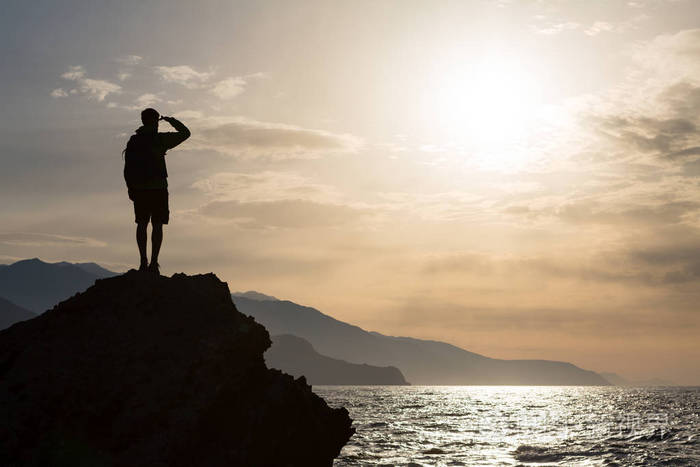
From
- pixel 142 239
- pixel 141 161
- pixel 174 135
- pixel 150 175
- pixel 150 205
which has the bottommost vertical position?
pixel 142 239

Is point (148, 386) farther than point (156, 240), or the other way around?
point (156, 240)

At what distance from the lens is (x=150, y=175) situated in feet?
39.8

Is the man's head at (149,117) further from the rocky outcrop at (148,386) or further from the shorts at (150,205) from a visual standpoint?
the rocky outcrop at (148,386)

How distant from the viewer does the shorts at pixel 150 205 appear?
1221 cm

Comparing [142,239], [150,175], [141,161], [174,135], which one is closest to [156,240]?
[142,239]

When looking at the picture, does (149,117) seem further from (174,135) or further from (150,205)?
(150,205)

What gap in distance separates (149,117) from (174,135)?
23.8 inches

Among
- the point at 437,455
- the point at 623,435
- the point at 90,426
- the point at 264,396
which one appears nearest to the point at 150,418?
the point at 90,426

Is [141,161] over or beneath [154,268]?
over

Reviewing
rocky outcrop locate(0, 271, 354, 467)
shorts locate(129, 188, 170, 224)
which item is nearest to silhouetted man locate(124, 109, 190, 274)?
shorts locate(129, 188, 170, 224)

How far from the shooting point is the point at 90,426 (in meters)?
8.98

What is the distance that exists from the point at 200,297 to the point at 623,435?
4178 centimetres

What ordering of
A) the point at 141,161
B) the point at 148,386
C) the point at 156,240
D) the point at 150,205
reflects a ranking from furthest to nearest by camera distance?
1. the point at 156,240
2. the point at 150,205
3. the point at 141,161
4. the point at 148,386

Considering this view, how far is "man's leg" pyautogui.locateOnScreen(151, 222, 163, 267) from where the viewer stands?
12.3 meters
